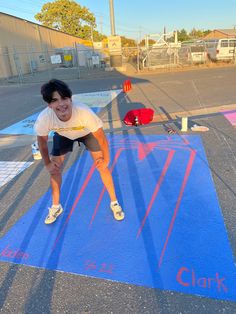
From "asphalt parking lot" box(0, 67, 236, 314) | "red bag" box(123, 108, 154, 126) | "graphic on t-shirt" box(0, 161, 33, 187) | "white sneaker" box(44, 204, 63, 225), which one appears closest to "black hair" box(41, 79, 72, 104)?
"white sneaker" box(44, 204, 63, 225)

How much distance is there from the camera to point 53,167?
294 cm

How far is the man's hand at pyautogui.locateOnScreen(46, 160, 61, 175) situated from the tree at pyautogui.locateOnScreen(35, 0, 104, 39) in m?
60.0

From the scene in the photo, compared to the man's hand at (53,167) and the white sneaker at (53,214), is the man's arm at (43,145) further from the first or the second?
the white sneaker at (53,214)

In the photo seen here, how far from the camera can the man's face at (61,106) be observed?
2.36 metres

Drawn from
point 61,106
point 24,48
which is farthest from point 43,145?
point 24,48

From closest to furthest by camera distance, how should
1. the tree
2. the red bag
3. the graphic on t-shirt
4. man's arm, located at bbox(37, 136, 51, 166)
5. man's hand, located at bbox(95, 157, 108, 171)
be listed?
man's arm, located at bbox(37, 136, 51, 166) → man's hand, located at bbox(95, 157, 108, 171) → the graphic on t-shirt → the red bag → the tree

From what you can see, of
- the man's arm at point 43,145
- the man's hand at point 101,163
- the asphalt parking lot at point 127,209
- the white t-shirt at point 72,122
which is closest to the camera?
the asphalt parking lot at point 127,209

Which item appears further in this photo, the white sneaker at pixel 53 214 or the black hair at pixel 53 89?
the white sneaker at pixel 53 214

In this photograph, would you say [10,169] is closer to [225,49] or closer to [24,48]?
[225,49]

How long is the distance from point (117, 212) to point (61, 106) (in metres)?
1.40

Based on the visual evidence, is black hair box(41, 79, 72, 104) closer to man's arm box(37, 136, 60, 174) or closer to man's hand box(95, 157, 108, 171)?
man's arm box(37, 136, 60, 174)

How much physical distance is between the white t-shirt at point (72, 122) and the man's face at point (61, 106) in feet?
0.27

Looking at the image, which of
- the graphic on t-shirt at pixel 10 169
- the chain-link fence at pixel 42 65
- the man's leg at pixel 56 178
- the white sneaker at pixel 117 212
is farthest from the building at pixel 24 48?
the white sneaker at pixel 117 212

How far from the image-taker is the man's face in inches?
93.0
